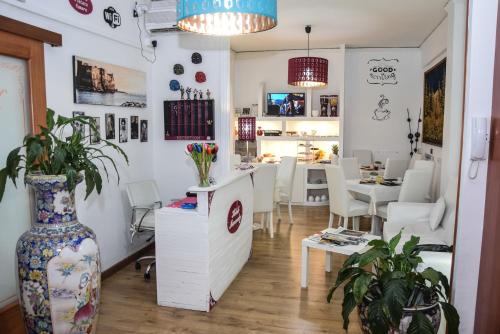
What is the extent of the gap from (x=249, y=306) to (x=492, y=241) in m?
1.99

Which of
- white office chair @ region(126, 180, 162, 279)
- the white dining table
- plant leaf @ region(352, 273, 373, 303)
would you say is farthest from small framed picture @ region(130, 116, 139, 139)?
plant leaf @ region(352, 273, 373, 303)

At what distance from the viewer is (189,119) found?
15.1 feet

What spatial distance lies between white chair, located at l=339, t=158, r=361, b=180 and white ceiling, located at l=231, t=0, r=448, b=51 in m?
1.99

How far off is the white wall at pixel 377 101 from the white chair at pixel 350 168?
3.68 ft

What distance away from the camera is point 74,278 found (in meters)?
2.12

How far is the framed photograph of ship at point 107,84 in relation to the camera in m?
3.54

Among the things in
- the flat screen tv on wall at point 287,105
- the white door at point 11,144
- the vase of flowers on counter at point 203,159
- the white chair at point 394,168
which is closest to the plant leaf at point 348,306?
the vase of flowers on counter at point 203,159

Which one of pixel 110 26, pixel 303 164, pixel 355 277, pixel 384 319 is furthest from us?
pixel 303 164

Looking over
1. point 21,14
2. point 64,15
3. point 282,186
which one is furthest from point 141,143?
point 282,186

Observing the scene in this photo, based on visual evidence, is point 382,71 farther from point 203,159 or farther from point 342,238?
point 203,159

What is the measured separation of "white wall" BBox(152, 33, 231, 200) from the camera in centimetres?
455

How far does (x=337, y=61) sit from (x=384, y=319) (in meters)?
6.44

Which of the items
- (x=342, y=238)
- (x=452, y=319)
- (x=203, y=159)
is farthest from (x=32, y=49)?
(x=452, y=319)

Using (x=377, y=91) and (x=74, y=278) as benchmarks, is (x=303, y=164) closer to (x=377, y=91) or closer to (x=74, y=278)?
(x=377, y=91)
